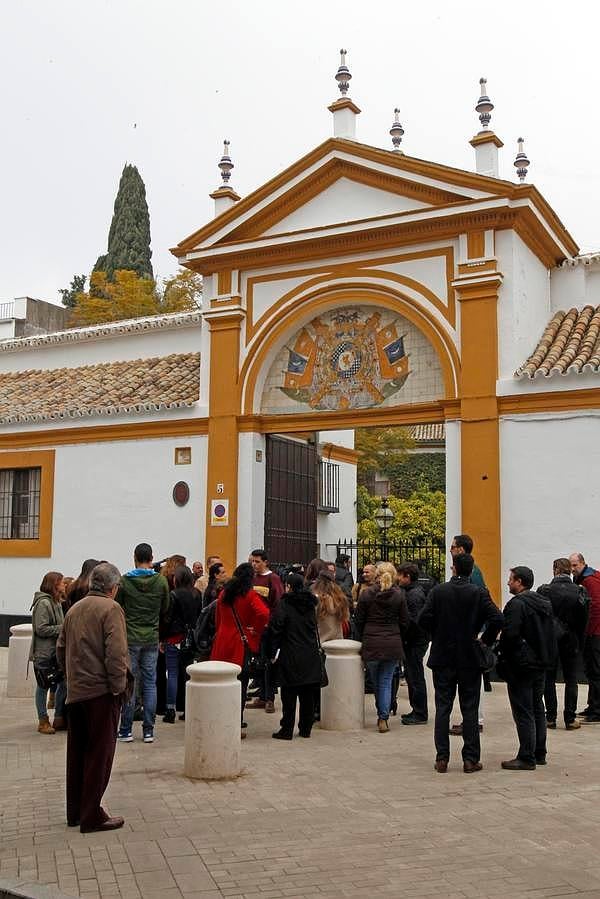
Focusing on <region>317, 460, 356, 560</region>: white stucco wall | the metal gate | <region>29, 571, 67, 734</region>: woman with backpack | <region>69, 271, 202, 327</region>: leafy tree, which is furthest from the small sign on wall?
<region>69, 271, 202, 327</region>: leafy tree

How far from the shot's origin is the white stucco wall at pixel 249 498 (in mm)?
15664

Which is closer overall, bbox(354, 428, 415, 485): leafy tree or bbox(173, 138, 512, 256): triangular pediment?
bbox(173, 138, 512, 256): triangular pediment

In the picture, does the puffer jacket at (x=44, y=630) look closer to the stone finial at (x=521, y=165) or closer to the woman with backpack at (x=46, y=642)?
the woman with backpack at (x=46, y=642)

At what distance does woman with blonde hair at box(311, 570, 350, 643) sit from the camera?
10.3 meters

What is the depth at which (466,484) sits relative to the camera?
545 inches

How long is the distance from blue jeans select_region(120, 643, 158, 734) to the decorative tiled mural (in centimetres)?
706

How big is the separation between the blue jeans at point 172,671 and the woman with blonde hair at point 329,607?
5.19ft

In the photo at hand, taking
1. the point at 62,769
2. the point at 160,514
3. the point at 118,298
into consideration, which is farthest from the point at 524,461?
the point at 118,298

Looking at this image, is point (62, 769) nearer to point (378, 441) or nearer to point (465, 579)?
point (465, 579)

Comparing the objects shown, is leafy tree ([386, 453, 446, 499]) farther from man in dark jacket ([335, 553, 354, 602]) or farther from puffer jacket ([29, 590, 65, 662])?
puffer jacket ([29, 590, 65, 662])

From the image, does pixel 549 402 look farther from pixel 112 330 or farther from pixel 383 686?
pixel 112 330

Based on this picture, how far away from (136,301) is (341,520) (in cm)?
1709

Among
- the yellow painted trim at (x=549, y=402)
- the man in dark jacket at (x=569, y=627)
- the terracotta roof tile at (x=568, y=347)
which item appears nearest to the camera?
the man in dark jacket at (x=569, y=627)

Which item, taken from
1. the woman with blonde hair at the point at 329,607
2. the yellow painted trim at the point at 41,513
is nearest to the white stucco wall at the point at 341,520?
the yellow painted trim at the point at 41,513
